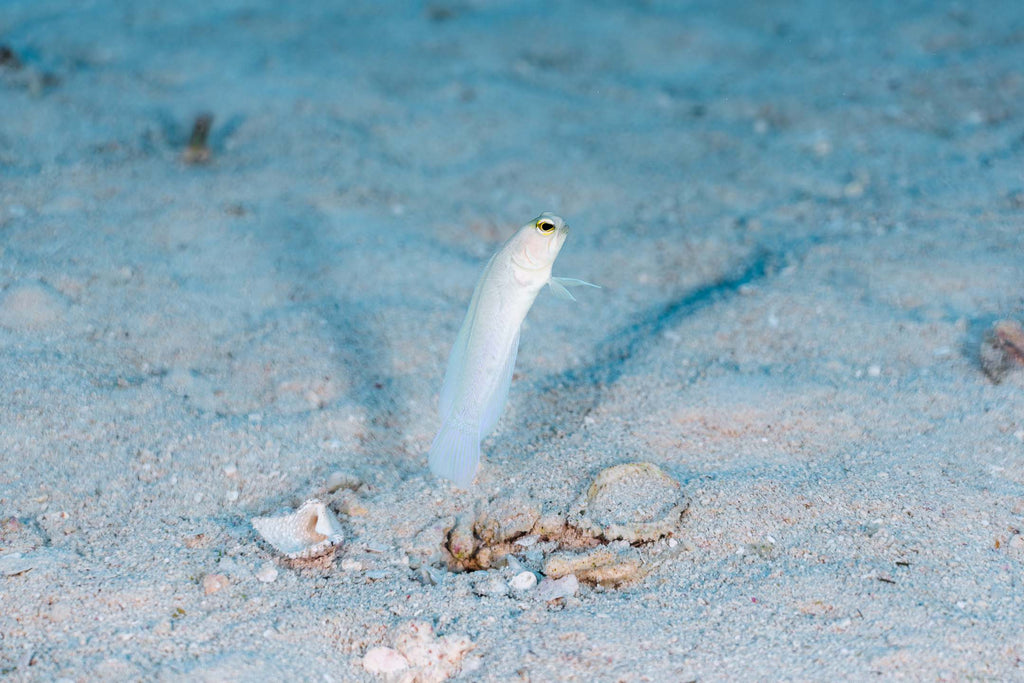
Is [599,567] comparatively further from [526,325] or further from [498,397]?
[526,325]

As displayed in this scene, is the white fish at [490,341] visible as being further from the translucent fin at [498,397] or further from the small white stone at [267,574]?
the small white stone at [267,574]

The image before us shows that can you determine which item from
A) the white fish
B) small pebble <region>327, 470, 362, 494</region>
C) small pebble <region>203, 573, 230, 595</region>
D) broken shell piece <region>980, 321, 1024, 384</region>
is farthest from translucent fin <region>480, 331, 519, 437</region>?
broken shell piece <region>980, 321, 1024, 384</region>

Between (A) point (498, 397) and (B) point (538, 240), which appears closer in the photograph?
(B) point (538, 240)

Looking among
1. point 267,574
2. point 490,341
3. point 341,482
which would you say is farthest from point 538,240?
point 267,574

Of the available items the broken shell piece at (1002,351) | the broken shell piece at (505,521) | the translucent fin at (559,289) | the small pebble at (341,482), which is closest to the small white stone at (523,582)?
the broken shell piece at (505,521)

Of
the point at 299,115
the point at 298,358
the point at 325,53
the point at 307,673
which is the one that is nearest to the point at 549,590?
the point at 307,673

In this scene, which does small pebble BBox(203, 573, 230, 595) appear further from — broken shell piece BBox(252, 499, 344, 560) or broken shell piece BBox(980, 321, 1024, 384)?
broken shell piece BBox(980, 321, 1024, 384)
